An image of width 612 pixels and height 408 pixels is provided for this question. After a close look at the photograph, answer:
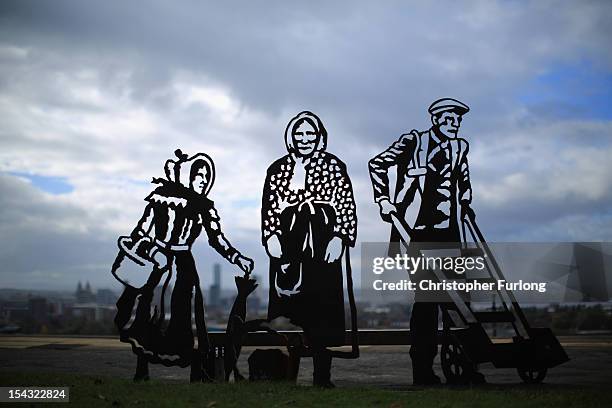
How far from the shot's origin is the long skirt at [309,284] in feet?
34.8

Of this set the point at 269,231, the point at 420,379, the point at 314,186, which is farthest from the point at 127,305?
the point at 420,379

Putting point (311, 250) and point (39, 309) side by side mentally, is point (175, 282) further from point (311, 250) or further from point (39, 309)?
point (39, 309)

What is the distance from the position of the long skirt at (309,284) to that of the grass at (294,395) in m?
1.06

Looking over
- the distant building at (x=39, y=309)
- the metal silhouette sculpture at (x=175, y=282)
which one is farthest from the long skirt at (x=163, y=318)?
the distant building at (x=39, y=309)

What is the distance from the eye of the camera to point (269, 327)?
435 inches

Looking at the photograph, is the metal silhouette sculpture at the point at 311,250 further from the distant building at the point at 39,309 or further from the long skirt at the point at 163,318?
the distant building at the point at 39,309

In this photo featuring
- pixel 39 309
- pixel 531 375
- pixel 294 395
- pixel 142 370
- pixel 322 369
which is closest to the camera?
pixel 294 395

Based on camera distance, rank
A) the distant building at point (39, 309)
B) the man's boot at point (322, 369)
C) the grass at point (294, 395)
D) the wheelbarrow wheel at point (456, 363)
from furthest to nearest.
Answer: the distant building at point (39, 309) < the wheelbarrow wheel at point (456, 363) < the man's boot at point (322, 369) < the grass at point (294, 395)

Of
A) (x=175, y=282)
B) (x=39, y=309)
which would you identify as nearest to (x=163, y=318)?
(x=175, y=282)

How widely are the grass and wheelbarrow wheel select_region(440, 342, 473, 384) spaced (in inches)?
26.9

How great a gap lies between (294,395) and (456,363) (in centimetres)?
318

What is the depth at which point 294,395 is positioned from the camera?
9055mm

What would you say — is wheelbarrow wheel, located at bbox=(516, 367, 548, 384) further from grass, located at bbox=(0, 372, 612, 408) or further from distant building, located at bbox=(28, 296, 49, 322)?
distant building, located at bbox=(28, 296, 49, 322)

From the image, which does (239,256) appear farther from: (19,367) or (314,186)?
(19,367)
